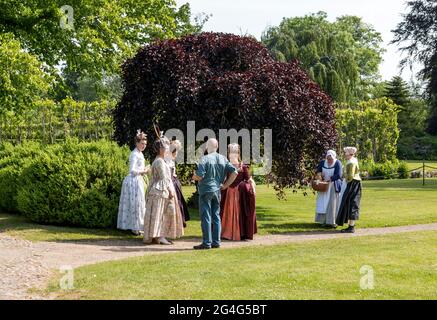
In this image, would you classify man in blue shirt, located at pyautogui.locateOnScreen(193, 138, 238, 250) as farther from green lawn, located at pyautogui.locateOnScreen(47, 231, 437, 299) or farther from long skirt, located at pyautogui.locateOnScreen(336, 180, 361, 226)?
long skirt, located at pyautogui.locateOnScreen(336, 180, 361, 226)

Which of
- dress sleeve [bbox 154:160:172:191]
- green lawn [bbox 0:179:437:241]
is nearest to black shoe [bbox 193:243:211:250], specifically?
dress sleeve [bbox 154:160:172:191]

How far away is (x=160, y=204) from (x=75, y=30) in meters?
10.3

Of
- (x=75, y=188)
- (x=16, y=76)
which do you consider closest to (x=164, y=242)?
(x=75, y=188)

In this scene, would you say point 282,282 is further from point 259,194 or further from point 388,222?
point 259,194

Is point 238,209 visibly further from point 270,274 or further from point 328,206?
point 270,274

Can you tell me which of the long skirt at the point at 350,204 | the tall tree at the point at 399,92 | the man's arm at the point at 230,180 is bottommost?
the long skirt at the point at 350,204

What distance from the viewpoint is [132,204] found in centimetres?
1183

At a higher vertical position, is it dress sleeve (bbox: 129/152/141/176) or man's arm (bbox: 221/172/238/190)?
dress sleeve (bbox: 129/152/141/176)

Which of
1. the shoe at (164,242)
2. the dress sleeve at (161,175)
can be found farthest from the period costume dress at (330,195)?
the dress sleeve at (161,175)

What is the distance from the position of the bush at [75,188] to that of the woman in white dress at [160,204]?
173 cm

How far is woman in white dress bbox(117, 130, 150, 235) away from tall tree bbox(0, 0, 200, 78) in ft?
25.8

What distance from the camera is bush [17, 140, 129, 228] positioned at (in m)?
12.3

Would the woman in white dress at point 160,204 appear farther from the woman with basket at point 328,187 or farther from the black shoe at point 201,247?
the woman with basket at point 328,187

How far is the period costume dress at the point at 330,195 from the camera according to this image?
1326 centimetres
